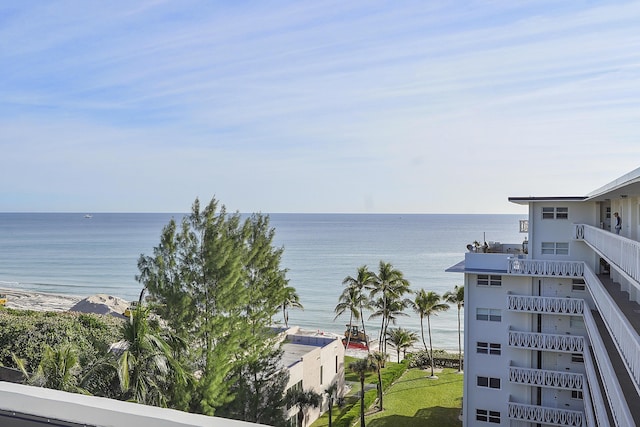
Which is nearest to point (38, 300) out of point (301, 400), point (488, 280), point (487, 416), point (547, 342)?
point (301, 400)

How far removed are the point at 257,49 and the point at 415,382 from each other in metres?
21.0

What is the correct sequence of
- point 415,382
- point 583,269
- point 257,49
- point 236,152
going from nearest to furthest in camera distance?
point 583,269
point 257,49
point 415,382
point 236,152

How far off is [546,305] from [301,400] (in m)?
10.7

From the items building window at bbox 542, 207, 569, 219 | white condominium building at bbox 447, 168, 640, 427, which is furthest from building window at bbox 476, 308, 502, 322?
building window at bbox 542, 207, 569, 219

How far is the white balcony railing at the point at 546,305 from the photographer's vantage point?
67.9 feet

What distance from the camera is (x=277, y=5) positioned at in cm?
1374

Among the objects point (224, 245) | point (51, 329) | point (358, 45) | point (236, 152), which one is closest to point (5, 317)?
point (51, 329)

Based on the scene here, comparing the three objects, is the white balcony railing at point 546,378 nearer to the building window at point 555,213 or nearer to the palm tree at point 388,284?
the building window at point 555,213

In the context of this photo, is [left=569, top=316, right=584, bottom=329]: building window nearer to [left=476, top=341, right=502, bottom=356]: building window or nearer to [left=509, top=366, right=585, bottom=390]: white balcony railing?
[left=509, top=366, right=585, bottom=390]: white balcony railing

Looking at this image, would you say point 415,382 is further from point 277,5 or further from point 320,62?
point 277,5

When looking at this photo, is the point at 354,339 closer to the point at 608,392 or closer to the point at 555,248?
the point at 555,248

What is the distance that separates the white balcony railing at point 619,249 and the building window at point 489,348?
603 cm

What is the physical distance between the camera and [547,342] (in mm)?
20984

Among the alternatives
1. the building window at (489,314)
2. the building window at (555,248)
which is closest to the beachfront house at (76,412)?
the building window at (489,314)
